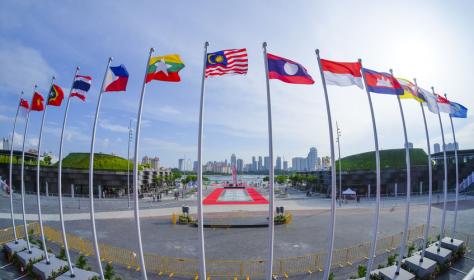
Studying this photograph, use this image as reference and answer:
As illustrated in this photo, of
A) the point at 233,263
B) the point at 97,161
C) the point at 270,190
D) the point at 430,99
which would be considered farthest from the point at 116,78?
the point at 97,161

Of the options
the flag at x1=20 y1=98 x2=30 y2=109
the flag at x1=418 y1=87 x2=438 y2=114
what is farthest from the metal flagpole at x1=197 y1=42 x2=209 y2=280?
the flag at x1=20 y1=98 x2=30 y2=109

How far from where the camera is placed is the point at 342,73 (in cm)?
1010

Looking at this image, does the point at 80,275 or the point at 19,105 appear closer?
the point at 80,275

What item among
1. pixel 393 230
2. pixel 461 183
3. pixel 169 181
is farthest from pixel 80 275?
pixel 169 181

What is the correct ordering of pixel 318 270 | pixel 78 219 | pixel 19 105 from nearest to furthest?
pixel 318 270 < pixel 19 105 < pixel 78 219

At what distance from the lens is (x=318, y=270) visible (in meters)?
14.3

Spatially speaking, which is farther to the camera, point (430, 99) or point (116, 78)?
point (430, 99)

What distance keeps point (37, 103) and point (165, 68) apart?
380 inches

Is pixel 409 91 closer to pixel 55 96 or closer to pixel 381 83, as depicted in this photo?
pixel 381 83

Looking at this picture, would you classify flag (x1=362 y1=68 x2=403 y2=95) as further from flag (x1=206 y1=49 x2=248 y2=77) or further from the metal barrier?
the metal barrier

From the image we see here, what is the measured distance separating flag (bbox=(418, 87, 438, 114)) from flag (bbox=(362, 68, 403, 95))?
8.23ft

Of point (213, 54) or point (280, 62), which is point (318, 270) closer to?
point (280, 62)

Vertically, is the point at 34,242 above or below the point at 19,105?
below

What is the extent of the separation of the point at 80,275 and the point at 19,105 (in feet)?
33.9
